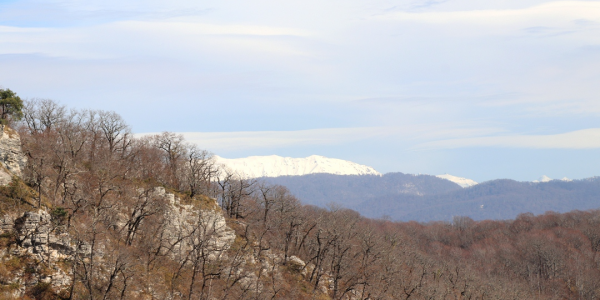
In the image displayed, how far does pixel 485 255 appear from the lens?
18475 cm

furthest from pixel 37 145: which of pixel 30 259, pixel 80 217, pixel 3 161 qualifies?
pixel 30 259

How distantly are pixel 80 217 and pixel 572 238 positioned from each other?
189 m

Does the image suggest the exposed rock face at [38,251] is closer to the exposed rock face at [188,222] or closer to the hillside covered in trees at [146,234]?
the hillside covered in trees at [146,234]

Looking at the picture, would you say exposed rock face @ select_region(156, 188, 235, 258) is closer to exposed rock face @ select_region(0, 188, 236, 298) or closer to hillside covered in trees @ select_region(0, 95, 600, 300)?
hillside covered in trees @ select_region(0, 95, 600, 300)

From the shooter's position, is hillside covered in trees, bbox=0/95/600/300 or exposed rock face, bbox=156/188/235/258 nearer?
hillside covered in trees, bbox=0/95/600/300

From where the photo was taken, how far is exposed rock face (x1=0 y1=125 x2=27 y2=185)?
182 ft

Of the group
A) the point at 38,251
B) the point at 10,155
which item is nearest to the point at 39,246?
the point at 38,251

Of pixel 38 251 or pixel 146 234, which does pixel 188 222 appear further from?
pixel 38 251

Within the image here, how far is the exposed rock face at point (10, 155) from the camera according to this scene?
55578 millimetres

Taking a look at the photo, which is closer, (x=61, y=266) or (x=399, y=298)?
(x=61, y=266)

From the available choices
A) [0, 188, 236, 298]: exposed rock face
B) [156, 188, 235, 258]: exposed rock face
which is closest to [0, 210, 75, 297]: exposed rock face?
[0, 188, 236, 298]: exposed rock face

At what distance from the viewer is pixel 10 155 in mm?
57625

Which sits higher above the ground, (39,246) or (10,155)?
(10,155)

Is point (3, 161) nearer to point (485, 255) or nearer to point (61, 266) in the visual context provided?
point (61, 266)
